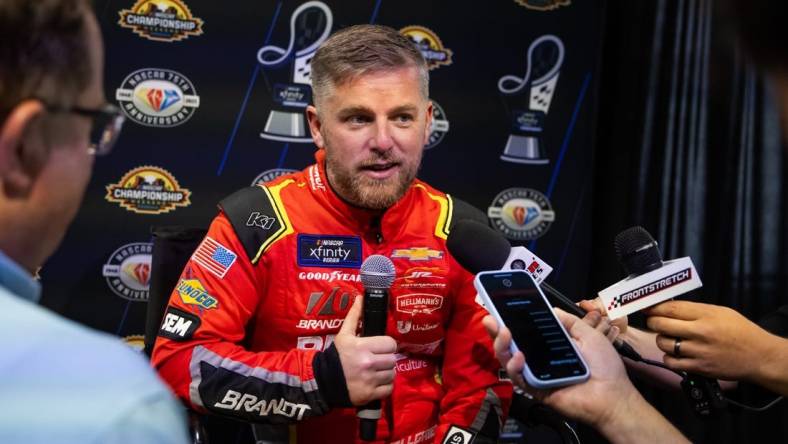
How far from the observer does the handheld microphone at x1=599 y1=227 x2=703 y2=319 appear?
4.32ft

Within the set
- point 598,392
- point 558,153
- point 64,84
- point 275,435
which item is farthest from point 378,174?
point 558,153

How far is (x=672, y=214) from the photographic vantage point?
9.33ft

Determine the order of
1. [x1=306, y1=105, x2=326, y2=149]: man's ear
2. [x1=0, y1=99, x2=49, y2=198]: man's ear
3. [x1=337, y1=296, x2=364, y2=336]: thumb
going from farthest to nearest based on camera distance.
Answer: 1. [x1=306, y1=105, x2=326, y2=149]: man's ear
2. [x1=337, y1=296, x2=364, y2=336]: thumb
3. [x1=0, y1=99, x2=49, y2=198]: man's ear

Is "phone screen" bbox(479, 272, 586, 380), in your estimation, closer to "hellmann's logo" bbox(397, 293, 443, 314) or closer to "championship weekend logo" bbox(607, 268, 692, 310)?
"championship weekend logo" bbox(607, 268, 692, 310)

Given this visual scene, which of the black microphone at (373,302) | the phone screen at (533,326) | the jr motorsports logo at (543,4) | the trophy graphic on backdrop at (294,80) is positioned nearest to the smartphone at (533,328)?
the phone screen at (533,326)

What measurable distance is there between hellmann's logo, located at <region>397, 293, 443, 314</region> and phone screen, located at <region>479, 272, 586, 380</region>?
2.09 ft

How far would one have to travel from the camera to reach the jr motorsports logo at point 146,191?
8.87ft

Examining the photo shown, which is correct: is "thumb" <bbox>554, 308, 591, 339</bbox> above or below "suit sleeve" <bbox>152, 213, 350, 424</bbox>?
above

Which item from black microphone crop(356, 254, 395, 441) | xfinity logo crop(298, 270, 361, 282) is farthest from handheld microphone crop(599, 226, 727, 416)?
xfinity logo crop(298, 270, 361, 282)

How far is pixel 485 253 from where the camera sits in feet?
4.72

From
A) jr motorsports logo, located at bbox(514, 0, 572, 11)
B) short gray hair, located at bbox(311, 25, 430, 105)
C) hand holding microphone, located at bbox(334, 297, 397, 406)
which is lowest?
hand holding microphone, located at bbox(334, 297, 397, 406)

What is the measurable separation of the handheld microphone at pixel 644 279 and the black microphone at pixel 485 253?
77 mm

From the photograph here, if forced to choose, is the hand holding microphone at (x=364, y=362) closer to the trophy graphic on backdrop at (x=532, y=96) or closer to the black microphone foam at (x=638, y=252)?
the black microphone foam at (x=638, y=252)

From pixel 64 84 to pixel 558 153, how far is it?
108 inches
